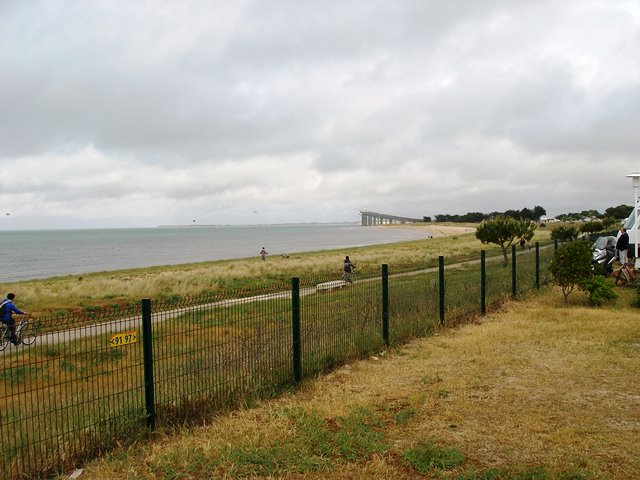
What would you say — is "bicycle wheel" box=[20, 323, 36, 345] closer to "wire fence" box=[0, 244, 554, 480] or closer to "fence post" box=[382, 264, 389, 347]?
"wire fence" box=[0, 244, 554, 480]

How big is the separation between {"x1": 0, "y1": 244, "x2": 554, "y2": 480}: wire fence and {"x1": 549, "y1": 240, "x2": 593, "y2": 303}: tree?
399cm

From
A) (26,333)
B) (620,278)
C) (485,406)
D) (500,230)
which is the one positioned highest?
(500,230)

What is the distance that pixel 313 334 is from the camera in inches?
320

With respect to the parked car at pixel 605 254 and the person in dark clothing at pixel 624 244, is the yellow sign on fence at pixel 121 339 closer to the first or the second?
the person in dark clothing at pixel 624 244

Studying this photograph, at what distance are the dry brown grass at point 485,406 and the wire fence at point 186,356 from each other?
0.33 meters

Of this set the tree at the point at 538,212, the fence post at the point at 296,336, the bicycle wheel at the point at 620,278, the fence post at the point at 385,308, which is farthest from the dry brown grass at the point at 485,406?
the tree at the point at 538,212

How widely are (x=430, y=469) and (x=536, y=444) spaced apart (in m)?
1.23

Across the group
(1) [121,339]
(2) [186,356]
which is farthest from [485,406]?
(1) [121,339]

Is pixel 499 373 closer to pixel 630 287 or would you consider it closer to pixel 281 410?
pixel 281 410

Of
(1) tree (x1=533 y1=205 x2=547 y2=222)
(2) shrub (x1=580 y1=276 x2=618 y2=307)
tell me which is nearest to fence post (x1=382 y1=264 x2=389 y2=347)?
(2) shrub (x1=580 y1=276 x2=618 y2=307)

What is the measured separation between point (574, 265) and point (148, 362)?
1179 cm

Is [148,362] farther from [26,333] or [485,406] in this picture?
[485,406]

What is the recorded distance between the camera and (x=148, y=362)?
562 centimetres

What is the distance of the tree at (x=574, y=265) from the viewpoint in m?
13.7
